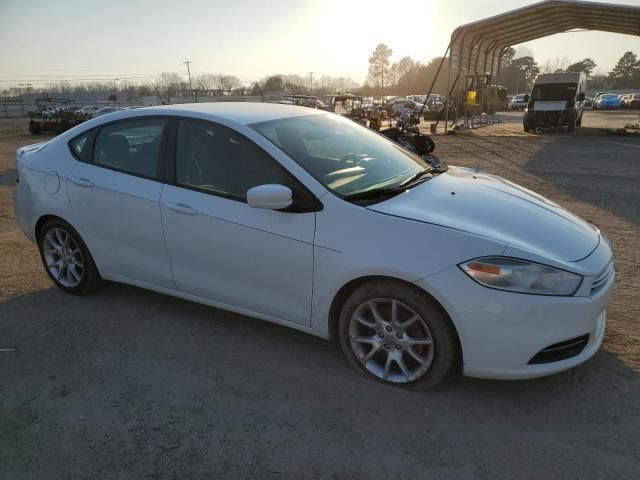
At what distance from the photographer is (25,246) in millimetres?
5809

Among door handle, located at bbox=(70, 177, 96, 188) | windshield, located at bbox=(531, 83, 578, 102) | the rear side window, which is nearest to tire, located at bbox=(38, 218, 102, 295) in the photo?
door handle, located at bbox=(70, 177, 96, 188)

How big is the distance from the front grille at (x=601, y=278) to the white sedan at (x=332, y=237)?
2 cm

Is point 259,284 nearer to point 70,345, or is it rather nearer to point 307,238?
point 307,238

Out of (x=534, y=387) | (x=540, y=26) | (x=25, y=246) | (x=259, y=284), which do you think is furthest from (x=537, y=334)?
(x=540, y=26)

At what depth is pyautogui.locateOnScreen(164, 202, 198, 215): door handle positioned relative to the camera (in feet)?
10.9

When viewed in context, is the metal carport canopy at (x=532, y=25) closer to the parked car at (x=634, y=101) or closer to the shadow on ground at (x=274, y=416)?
the shadow on ground at (x=274, y=416)

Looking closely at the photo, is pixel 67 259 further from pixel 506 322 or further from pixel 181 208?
pixel 506 322

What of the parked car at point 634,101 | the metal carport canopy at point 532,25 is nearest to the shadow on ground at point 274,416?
the metal carport canopy at point 532,25

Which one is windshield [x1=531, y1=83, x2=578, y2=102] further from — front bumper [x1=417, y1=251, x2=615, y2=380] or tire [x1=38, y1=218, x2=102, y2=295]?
tire [x1=38, y1=218, x2=102, y2=295]

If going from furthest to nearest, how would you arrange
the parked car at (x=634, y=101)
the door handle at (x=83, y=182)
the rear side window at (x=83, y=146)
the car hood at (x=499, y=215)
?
the parked car at (x=634, y=101), the rear side window at (x=83, y=146), the door handle at (x=83, y=182), the car hood at (x=499, y=215)

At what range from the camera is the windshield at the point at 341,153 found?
10.4 ft

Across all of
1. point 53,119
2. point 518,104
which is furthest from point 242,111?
point 518,104

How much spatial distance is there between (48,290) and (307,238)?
2939mm

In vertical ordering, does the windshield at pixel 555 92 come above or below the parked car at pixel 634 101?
above
